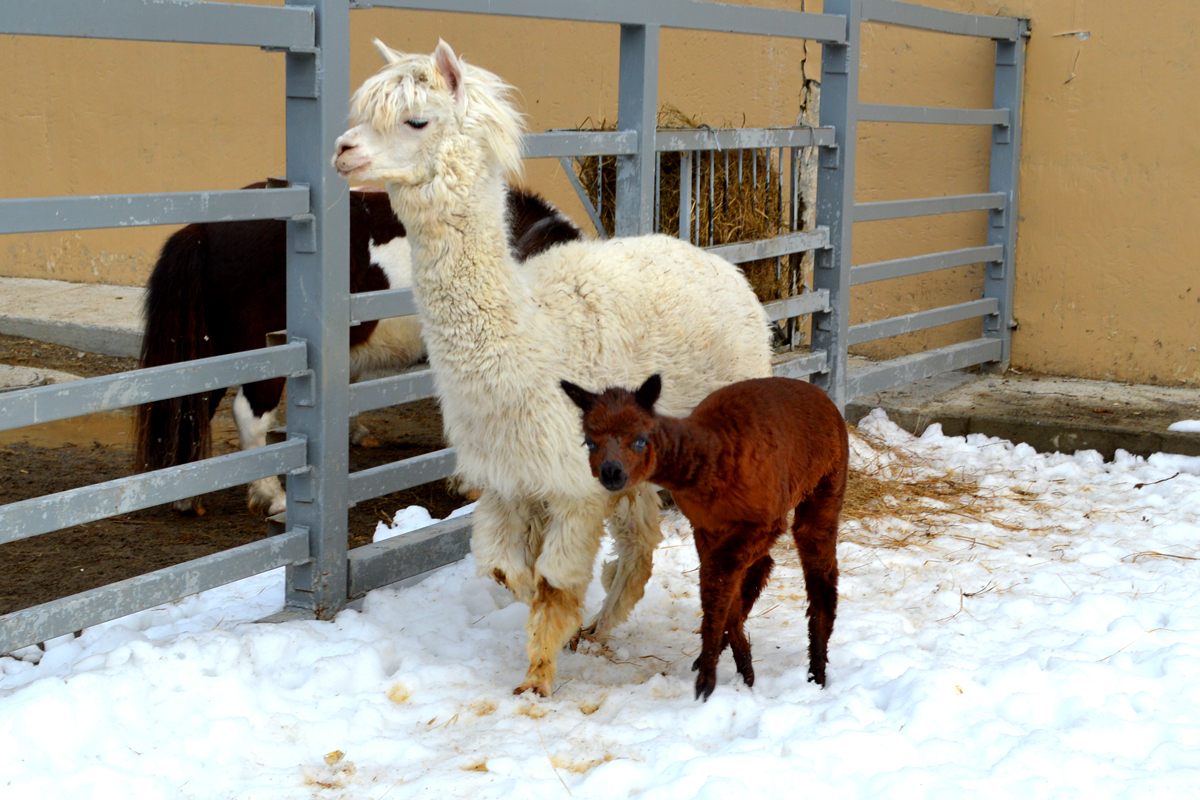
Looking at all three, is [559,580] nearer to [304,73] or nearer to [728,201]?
[304,73]

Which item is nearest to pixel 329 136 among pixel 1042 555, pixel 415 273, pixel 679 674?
pixel 415 273

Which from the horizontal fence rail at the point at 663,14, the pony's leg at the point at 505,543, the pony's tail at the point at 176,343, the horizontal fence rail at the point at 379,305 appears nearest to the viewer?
the pony's leg at the point at 505,543

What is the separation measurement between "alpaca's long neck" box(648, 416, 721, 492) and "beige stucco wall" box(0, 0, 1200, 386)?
4808 mm

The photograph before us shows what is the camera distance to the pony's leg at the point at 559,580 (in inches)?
137

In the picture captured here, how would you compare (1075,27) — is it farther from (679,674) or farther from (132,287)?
(132,287)

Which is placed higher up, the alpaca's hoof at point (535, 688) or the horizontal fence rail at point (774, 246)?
the horizontal fence rail at point (774, 246)

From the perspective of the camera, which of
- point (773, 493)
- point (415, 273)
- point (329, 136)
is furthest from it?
point (329, 136)

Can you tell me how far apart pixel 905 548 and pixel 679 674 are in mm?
1529

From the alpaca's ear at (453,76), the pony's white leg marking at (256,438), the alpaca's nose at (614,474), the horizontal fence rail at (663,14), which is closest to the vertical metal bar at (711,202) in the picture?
the horizontal fence rail at (663,14)

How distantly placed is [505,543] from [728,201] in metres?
3.12

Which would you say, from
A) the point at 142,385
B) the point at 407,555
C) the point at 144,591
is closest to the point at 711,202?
the point at 407,555

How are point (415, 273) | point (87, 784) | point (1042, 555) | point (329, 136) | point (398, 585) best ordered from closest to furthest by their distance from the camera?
point (87, 784) < point (415, 273) < point (329, 136) < point (398, 585) < point (1042, 555)

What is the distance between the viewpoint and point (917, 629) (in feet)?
12.8

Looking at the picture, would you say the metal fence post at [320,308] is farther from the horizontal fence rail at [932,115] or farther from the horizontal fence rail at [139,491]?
the horizontal fence rail at [932,115]
